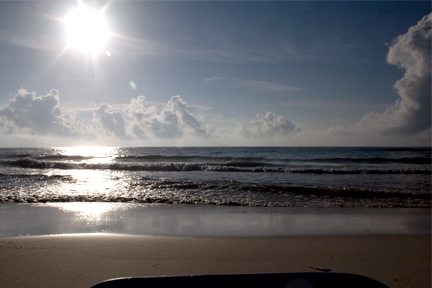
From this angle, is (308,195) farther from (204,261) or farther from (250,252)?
(204,261)

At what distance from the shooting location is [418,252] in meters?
4.16

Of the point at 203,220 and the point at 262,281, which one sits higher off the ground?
the point at 262,281

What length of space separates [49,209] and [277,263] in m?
Answer: 6.39

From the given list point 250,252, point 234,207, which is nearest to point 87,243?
point 250,252

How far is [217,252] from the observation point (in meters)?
4.01

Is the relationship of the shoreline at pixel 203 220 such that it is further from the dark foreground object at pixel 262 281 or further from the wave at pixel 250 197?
the dark foreground object at pixel 262 281

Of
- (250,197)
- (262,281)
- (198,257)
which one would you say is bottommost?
(198,257)

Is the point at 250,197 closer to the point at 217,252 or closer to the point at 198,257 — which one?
the point at 217,252

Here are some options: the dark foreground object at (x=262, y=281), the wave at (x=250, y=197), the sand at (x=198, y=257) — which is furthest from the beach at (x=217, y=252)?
the wave at (x=250, y=197)

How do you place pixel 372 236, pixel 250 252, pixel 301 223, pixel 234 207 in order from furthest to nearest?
pixel 234 207 → pixel 301 223 → pixel 372 236 → pixel 250 252

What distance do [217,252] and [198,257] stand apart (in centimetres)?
34

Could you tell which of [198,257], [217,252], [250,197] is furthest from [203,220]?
[250,197]

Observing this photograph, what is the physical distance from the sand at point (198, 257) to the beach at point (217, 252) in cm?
1

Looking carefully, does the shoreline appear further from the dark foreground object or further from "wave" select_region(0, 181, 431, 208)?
the dark foreground object
